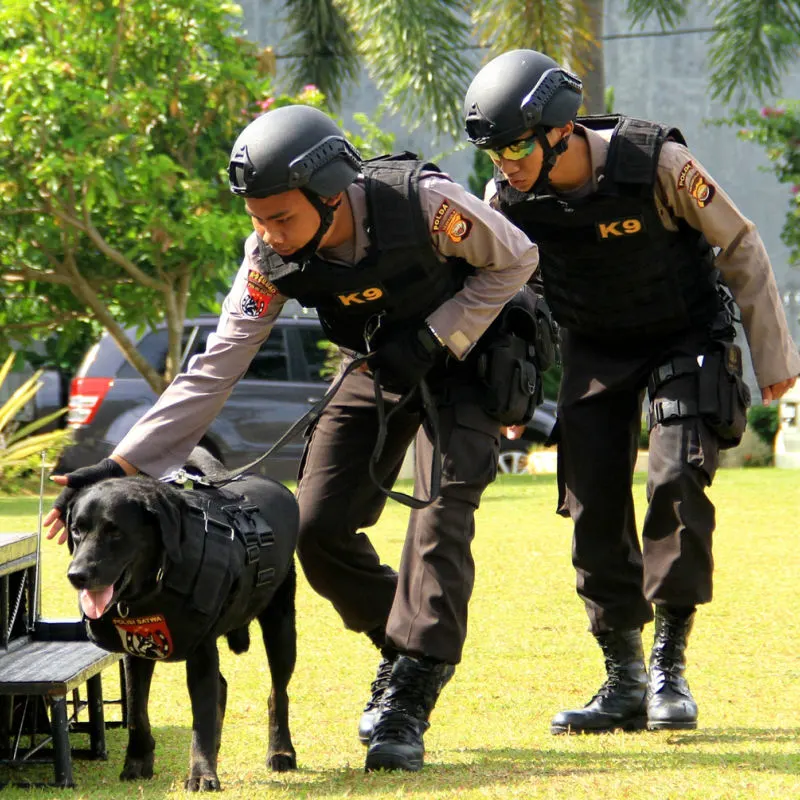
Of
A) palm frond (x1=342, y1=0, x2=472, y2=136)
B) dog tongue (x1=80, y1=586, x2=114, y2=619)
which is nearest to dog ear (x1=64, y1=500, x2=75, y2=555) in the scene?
dog tongue (x1=80, y1=586, x2=114, y2=619)

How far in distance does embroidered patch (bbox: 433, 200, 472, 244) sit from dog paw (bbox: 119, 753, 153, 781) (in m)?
1.73

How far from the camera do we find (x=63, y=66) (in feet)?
44.9

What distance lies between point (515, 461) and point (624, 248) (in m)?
12.6

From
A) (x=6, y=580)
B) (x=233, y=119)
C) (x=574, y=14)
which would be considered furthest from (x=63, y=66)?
(x=6, y=580)

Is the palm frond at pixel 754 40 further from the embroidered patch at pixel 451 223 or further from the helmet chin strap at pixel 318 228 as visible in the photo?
the helmet chin strap at pixel 318 228

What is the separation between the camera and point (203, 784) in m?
3.82

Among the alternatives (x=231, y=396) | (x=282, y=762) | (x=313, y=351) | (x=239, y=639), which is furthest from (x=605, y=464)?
(x=313, y=351)

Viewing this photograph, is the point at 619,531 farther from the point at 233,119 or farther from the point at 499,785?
the point at 233,119

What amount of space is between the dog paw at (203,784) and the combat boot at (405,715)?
1.46 ft

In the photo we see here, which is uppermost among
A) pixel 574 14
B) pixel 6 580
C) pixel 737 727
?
pixel 574 14

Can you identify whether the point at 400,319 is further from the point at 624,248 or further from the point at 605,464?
the point at 605,464

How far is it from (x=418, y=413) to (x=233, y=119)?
1092cm

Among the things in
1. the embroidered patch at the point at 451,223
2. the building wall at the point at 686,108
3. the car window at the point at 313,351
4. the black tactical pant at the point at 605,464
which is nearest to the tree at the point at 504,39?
the car window at the point at 313,351

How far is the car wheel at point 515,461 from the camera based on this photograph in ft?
56.3
